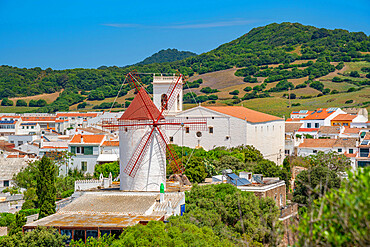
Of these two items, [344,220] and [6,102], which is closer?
[344,220]

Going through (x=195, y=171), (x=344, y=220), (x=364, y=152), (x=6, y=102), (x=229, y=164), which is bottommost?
(x=195, y=171)

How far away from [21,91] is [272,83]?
77432 millimetres

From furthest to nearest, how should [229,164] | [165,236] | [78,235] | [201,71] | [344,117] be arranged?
[201,71] → [344,117] → [229,164] → [78,235] → [165,236]

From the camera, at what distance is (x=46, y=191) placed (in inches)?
1144

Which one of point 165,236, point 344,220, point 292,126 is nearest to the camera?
point 344,220

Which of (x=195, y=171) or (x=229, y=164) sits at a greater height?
(x=229, y=164)

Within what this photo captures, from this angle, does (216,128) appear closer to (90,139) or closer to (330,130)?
(90,139)

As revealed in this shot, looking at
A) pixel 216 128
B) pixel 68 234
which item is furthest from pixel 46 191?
pixel 216 128

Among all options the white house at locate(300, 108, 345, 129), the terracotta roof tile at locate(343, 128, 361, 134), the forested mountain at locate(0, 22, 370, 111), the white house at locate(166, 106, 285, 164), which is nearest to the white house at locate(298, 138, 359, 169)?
the white house at locate(166, 106, 285, 164)

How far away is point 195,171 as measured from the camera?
36.8 meters

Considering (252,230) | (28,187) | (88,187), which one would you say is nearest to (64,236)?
(252,230)

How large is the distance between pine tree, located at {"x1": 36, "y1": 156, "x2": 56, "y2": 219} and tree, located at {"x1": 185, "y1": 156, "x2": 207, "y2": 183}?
993 cm

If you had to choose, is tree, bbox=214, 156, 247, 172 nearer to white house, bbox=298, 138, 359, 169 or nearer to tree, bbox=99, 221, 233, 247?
white house, bbox=298, 138, 359, 169

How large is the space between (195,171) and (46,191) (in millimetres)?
11443
